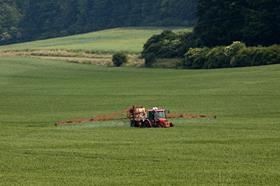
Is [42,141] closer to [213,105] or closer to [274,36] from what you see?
[213,105]

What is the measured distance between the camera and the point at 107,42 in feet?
456

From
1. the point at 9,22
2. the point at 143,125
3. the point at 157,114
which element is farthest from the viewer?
the point at 9,22

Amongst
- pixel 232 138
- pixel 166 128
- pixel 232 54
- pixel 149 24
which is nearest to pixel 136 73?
pixel 232 54

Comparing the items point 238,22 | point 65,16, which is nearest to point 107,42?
point 238,22

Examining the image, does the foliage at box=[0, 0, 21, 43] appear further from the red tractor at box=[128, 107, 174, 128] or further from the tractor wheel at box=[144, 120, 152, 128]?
the tractor wheel at box=[144, 120, 152, 128]

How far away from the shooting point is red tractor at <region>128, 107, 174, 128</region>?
4716 cm

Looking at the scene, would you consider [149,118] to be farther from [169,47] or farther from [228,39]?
[169,47]

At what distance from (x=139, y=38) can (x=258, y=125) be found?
96.7 m

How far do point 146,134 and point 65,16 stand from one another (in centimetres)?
14869

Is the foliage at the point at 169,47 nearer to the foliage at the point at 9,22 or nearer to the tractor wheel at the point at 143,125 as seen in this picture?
the tractor wheel at the point at 143,125

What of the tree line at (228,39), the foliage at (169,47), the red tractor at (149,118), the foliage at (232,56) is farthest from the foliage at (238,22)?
the red tractor at (149,118)

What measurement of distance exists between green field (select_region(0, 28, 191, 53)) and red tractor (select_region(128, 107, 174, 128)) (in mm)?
68555

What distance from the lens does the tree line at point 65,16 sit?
182750 millimetres

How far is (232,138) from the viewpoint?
41094 millimetres
